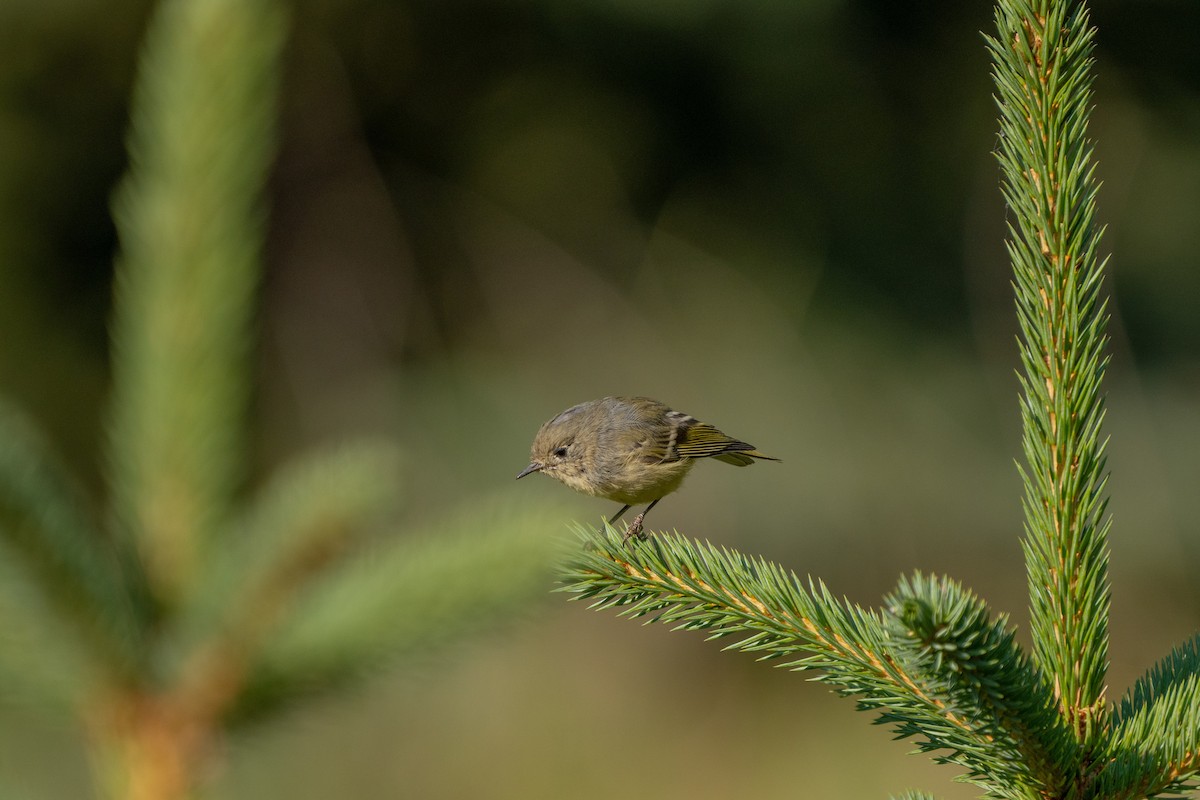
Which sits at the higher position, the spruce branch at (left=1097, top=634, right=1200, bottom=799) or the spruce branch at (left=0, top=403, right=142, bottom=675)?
the spruce branch at (left=0, top=403, right=142, bottom=675)

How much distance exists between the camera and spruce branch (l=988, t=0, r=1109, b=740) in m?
0.92

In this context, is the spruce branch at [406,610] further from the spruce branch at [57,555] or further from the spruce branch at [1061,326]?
the spruce branch at [1061,326]

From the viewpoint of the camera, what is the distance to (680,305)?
16.4 feet

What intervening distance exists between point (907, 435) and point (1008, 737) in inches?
165

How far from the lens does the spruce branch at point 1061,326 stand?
92 centimetres

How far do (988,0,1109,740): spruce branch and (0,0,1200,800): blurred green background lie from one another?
3.59m

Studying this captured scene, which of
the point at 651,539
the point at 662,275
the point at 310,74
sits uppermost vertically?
the point at 310,74

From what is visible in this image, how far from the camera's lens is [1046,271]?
94 centimetres

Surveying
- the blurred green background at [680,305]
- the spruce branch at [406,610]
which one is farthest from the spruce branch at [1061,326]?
the blurred green background at [680,305]

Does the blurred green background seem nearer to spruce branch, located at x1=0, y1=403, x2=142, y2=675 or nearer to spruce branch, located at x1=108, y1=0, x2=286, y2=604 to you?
spruce branch, located at x1=108, y1=0, x2=286, y2=604

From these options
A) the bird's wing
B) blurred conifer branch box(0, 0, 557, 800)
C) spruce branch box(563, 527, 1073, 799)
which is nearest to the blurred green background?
the bird's wing

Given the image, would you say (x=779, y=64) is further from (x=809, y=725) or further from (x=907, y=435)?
(x=809, y=725)

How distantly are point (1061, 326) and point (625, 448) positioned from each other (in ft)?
4.65

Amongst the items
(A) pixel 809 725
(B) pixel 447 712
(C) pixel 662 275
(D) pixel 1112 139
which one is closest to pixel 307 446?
(B) pixel 447 712
